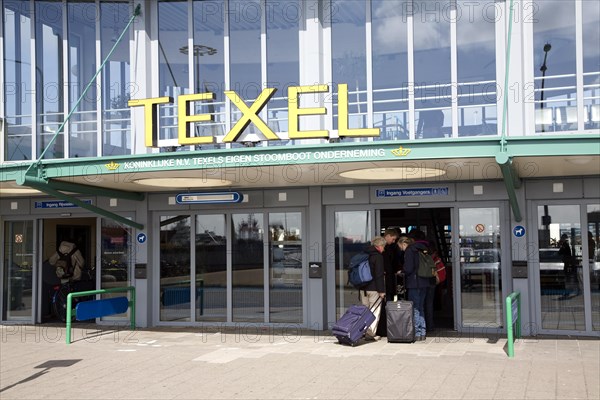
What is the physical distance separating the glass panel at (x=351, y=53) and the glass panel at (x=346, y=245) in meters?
1.43

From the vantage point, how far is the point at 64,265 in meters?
15.1

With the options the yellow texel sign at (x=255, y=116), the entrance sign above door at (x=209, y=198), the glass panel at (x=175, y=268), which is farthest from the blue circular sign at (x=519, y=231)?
the glass panel at (x=175, y=268)

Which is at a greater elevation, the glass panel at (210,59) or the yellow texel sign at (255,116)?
the glass panel at (210,59)

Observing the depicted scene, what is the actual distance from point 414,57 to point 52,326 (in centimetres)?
874

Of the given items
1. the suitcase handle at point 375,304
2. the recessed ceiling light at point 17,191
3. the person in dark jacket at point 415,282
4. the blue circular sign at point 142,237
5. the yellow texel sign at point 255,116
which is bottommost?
the suitcase handle at point 375,304

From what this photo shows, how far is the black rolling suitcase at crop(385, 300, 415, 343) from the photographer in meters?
11.1

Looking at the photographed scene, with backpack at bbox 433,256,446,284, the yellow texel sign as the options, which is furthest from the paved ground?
the yellow texel sign

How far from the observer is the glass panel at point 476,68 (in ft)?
39.6

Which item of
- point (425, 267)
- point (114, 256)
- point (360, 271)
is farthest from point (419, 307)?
point (114, 256)

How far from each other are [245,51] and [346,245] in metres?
4.05

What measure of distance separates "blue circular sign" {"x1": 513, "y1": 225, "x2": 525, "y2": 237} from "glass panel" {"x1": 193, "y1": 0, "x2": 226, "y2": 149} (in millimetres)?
5489

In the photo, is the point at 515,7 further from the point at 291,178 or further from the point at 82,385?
the point at 82,385

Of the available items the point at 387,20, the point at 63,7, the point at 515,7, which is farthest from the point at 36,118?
the point at 515,7

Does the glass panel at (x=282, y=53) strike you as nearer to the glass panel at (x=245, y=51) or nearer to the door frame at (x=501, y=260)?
the glass panel at (x=245, y=51)
